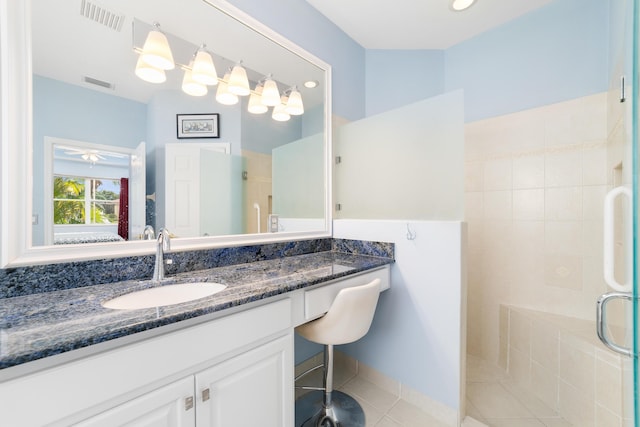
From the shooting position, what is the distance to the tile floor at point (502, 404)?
57.3 inches

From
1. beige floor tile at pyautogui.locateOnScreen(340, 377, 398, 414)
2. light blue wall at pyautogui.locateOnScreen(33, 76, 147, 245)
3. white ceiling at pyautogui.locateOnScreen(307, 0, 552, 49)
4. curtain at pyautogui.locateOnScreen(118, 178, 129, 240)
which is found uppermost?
white ceiling at pyautogui.locateOnScreen(307, 0, 552, 49)

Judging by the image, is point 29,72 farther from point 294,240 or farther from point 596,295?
point 596,295

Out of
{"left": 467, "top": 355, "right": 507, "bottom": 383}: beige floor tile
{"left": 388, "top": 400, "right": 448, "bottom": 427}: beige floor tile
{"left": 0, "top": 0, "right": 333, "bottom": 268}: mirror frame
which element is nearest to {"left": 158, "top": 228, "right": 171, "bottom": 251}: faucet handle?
{"left": 0, "top": 0, "right": 333, "bottom": 268}: mirror frame

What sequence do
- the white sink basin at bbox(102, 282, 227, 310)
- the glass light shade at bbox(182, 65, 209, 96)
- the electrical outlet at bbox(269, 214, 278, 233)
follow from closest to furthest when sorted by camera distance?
the white sink basin at bbox(102, 282, 227, 310)
the glass light shade at bbox(182, 65, 209, 96)
the electrical outlet at bbox(269, 214, 278, 233)

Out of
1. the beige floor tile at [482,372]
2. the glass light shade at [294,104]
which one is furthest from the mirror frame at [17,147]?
the beige floor tile at [482,372]

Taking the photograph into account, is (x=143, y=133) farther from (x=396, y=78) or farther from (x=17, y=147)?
(x=396, y=78)

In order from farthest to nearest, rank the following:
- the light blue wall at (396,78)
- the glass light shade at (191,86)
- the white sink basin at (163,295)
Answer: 1. the light blue wall at (396,78)
2. the glass light shade at (191,86)
3. the white sink basin at (163,295)

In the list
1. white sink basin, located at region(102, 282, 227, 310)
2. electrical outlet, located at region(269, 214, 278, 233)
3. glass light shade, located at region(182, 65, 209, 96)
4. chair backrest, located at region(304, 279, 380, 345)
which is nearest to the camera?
white sink basin, located at region(102, 282, 227, 310)

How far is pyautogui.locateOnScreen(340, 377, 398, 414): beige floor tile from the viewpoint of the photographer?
5.12 feet

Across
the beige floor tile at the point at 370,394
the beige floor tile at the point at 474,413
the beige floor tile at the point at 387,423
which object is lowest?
the beige floor tile at the point at 474,413

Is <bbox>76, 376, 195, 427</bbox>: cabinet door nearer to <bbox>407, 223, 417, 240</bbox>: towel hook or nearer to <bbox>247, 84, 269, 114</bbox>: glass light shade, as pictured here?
<bbox>407, 223, 417, 240</bbox>: towel hook

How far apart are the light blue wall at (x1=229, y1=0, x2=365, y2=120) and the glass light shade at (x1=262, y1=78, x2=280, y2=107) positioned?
31cm

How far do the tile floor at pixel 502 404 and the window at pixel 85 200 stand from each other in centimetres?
216

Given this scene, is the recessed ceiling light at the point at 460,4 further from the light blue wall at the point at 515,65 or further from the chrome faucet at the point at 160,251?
the chrome faucet at the point at 160,251
